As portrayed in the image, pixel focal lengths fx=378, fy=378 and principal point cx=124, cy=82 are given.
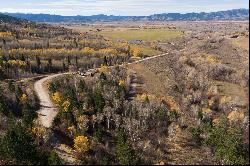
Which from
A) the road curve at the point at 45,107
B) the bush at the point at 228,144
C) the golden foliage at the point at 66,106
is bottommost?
the bush at the point at 228,144

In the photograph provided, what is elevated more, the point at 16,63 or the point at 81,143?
the point at 16,63

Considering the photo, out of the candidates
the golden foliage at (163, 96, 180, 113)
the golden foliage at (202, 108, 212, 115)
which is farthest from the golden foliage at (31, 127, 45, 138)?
the golden foliage at (202, 108, 212, 115)

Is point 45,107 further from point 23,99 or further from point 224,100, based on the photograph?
point 224,100

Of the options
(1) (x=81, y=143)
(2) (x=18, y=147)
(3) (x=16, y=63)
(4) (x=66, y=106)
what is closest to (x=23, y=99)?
(4) (x=66, y=106)

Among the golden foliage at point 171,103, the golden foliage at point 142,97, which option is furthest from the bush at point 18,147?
the golden foliage at point 171,103

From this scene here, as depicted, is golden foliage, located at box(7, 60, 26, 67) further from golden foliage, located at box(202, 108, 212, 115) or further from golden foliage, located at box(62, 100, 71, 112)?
golden foliage, located at box(202, 108, 212, 115)

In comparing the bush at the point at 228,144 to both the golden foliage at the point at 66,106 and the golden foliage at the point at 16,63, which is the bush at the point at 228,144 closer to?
the golden foliage at the point at 66,106

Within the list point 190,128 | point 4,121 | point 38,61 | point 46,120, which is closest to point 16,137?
point 4,121

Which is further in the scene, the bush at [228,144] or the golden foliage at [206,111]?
the golden foliage at [206,111]
